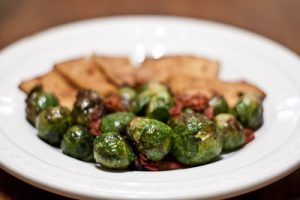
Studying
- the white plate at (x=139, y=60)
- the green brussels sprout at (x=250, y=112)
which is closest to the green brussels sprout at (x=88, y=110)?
the white plate at (x=139, y=60)

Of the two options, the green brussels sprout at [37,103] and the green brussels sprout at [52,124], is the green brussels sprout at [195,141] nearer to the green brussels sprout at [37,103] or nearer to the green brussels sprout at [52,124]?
the green brussels sprout at [52,124]

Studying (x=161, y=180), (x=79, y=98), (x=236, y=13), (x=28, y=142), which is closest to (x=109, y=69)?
(x=79, y=98)

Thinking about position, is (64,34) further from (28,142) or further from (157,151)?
(157,151)

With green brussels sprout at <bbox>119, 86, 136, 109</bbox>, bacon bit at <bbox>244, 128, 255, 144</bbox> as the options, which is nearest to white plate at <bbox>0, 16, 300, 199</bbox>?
bacon bit at <bbox>244, 128, 255, 144</bbox>

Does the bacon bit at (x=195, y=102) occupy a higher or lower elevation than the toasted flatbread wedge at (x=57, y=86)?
higher

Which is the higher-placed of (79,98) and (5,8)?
(79,98)

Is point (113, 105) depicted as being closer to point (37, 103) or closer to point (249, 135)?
point (37, 103)

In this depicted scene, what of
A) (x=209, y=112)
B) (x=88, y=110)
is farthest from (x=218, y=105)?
(x=88, y=110)
